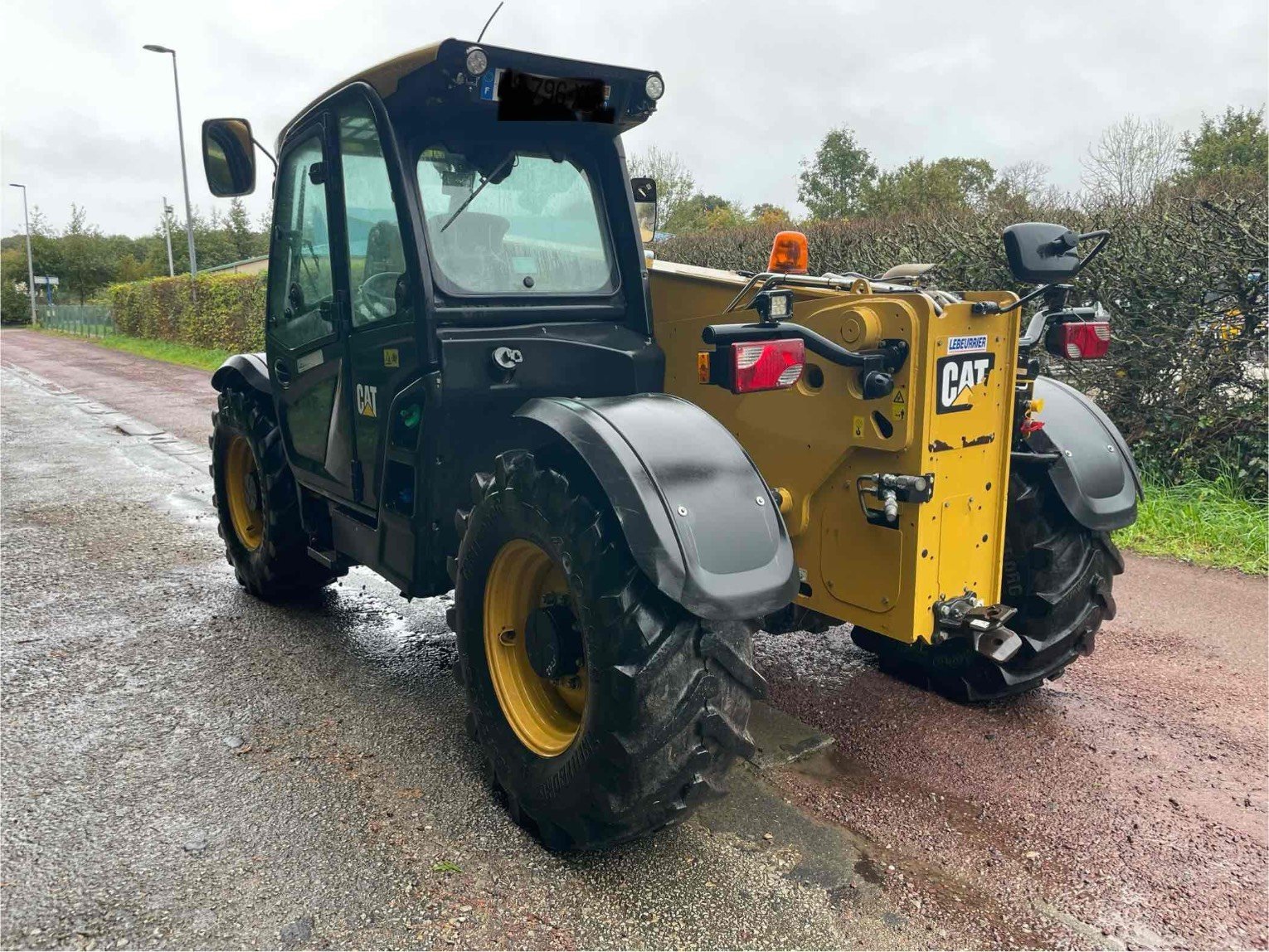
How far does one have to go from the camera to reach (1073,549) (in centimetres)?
342

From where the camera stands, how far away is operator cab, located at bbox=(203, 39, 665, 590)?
311 centimetres

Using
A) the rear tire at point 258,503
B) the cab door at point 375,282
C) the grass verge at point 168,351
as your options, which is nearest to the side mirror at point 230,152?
the cab door at point 375,282

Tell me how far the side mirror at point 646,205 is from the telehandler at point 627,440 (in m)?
0.01

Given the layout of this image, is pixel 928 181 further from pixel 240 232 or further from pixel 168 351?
pixel 240 232

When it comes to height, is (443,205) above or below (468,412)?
above

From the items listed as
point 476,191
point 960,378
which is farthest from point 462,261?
point 960,378

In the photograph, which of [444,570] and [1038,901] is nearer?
[1038,901]

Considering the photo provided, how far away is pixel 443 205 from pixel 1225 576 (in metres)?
4.65

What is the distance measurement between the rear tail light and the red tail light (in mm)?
1128

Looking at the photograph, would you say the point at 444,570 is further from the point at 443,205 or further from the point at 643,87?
the point at 643,87

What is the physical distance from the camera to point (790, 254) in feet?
10.9

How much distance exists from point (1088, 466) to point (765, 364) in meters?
1.51

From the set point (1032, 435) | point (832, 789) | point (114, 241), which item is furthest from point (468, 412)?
point (114, 241)

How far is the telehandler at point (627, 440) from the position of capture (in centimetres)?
246
